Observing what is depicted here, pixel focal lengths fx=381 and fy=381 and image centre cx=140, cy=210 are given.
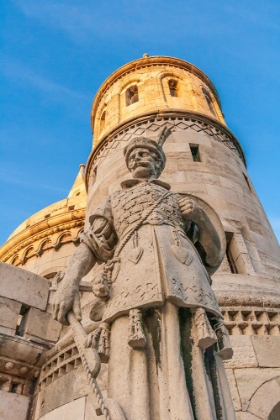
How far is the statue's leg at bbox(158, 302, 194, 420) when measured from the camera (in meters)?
2.04

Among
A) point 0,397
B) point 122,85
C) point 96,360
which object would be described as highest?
point 122,85

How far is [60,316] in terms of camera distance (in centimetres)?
263

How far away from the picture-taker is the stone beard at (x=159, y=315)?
2164mm

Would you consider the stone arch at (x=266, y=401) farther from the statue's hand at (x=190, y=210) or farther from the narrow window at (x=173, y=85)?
the narrow window at (x=173, y=85)

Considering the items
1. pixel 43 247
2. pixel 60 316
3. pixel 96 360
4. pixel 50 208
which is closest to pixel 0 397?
pixel 60 316

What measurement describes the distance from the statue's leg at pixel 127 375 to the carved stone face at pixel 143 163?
1.53 meters

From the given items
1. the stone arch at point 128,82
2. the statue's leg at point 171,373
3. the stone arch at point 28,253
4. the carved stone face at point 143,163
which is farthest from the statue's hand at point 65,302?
the stone arch at point 28,253

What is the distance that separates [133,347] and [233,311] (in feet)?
8.55

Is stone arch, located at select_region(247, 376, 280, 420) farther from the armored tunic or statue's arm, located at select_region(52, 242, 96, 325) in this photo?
statue's arm, located at select_region(52, 242, 96, 325)

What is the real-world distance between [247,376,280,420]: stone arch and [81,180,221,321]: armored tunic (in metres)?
1.72

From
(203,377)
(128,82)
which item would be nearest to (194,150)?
(128,82)

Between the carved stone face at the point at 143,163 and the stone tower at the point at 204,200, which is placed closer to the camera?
the carved stone face at the point at 143,163

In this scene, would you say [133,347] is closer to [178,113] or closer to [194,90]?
[178,113]

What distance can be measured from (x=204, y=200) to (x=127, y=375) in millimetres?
2706
